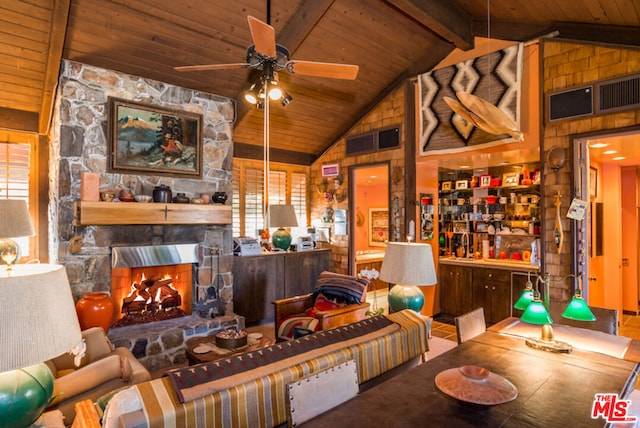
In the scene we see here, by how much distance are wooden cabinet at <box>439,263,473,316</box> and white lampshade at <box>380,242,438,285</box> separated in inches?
111

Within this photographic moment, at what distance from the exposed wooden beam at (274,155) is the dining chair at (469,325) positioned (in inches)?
179

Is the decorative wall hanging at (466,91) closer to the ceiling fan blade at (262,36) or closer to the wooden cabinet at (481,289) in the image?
the wooden cabinet at (481,289)

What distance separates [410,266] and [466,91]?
3.15 metres

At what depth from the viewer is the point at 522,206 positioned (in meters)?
5.54

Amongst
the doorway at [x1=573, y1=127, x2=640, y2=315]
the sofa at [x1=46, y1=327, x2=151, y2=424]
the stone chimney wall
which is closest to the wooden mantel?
the stone chimney wall

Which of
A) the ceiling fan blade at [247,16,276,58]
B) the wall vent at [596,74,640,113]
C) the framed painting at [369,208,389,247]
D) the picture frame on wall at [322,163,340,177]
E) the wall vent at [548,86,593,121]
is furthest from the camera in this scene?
the framed painting at [369,208,389,247]

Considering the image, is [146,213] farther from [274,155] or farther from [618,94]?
[618,94]

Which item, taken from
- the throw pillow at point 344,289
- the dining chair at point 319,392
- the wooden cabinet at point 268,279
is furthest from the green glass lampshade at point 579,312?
the wooden cabinet at point 268,279

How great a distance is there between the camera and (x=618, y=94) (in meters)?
3.75

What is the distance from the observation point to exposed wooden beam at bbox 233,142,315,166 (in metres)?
6.18

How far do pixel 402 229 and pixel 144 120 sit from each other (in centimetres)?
388

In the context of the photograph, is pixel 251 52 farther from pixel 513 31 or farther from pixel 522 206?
pixel 522 206

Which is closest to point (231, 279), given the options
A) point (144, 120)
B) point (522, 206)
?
point (144, 120)

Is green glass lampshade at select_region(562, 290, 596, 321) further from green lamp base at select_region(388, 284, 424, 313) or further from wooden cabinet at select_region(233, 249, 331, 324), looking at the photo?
wooden cabinet at select_region(233, 249, 331, 324)
